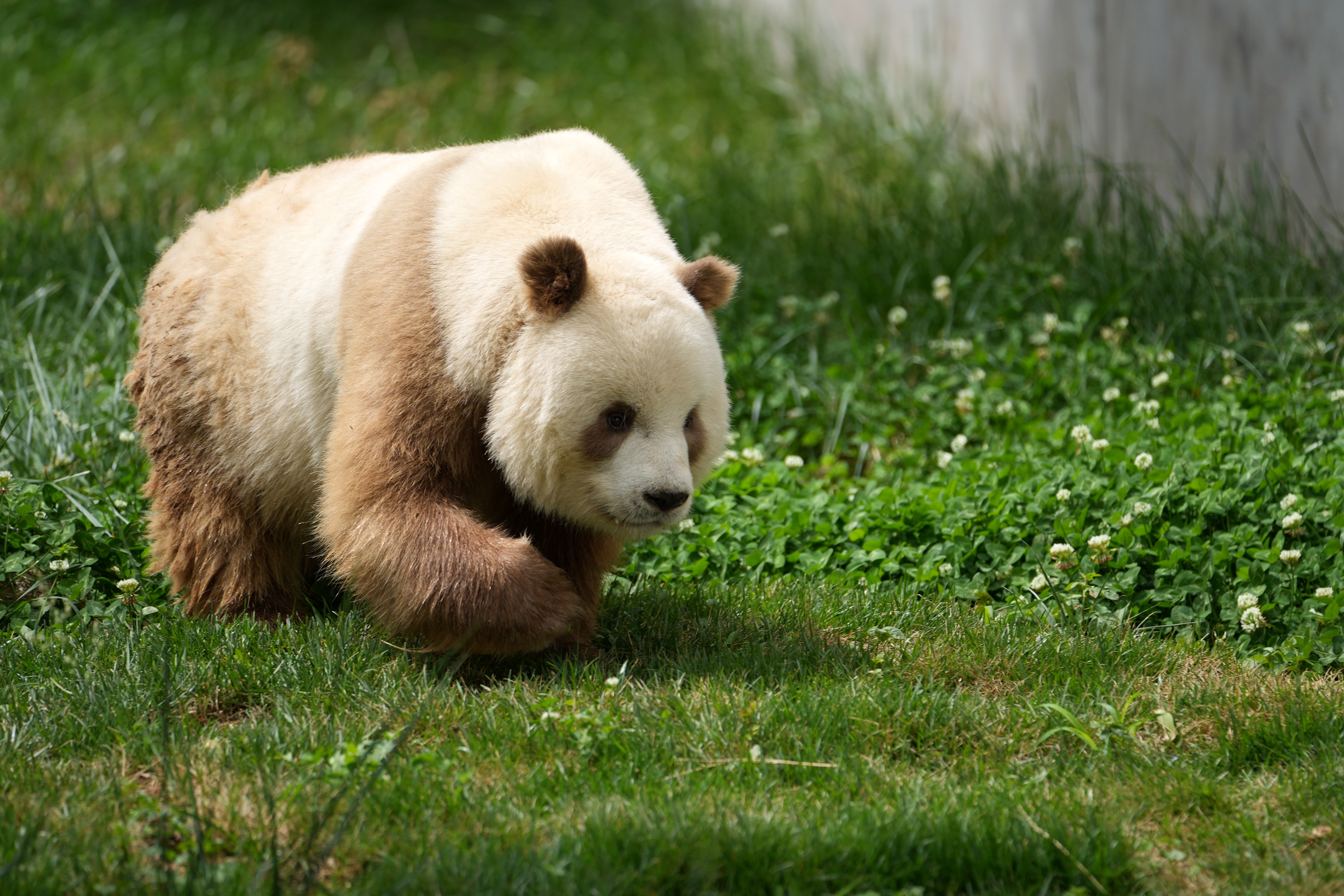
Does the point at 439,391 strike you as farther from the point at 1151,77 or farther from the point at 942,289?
the point at 1151,77

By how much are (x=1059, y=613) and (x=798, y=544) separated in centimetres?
98

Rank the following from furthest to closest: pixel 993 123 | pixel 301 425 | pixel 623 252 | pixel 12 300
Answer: pixel 993 123
pixel 12 300
pixel 301 425
pixel 623 252

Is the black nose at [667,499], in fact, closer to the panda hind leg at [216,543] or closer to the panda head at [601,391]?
the panda head at [601,391]

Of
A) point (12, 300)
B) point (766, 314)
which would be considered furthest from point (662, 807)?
point (12, 300)

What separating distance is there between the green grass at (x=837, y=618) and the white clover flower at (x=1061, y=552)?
0.09 meters

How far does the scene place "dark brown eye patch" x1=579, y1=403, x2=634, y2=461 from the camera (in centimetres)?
323

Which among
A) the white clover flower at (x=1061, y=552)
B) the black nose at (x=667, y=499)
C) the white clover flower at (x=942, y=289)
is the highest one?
the black nose at (x=667, y=499)

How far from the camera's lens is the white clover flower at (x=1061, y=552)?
153 inches

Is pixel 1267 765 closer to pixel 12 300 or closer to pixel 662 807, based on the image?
pixel 662 807

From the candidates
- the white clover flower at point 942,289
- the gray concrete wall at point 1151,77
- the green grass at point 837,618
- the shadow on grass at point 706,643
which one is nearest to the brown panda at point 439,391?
the shadow on grass at point 706,643

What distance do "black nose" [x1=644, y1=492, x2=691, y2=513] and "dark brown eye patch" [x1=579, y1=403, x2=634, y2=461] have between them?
15 centimetres

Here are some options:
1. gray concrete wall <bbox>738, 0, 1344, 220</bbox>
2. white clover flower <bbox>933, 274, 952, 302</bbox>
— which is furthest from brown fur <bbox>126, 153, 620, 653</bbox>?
gray concrete wall <bbox>738, 0, 1344, 220</bbox>

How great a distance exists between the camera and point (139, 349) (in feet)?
13.4

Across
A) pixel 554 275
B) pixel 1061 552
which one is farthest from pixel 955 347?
pixel 554 275
